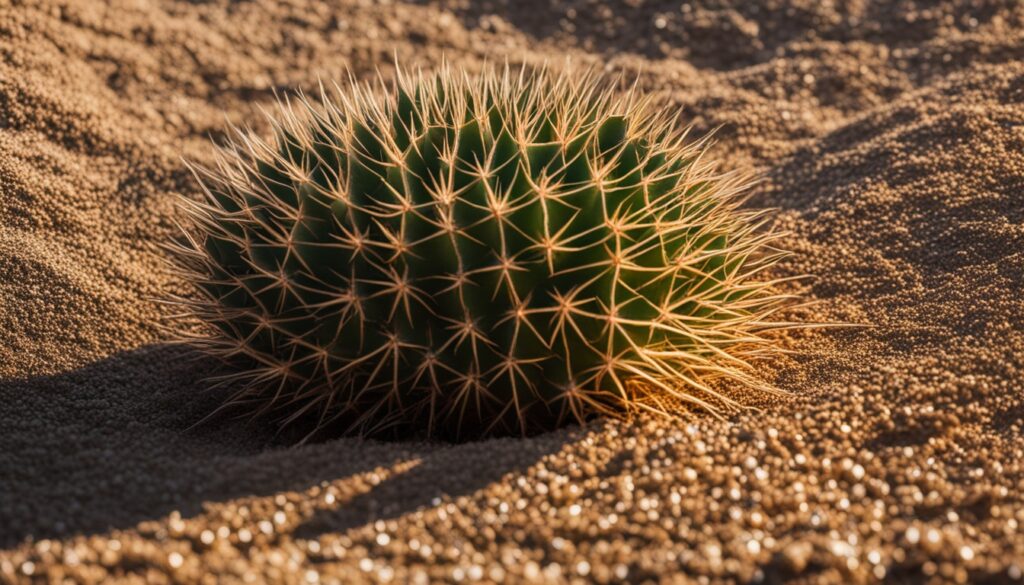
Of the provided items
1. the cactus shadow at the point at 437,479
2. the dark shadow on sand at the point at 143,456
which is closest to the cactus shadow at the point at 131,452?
the dark shadow on sand at the point at 143,456

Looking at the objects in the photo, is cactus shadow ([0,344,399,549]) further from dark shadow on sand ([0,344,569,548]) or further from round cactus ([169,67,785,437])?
round cactus ([169,67,785,437])

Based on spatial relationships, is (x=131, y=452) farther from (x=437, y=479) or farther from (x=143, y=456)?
(x=437, y=479)

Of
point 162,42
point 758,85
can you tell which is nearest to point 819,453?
point 758,85

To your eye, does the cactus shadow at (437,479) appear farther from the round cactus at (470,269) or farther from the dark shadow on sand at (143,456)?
the round cactus at (470,269)

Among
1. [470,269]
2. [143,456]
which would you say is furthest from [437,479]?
[143,456]

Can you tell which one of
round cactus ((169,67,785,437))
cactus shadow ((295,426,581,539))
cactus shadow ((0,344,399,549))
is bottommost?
cactus shadow ((0,344,399,549))

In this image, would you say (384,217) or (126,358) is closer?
(384,217)

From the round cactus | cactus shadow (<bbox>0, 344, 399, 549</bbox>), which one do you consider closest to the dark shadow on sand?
cactus shadow (<bbox>0, 344, 399, 549</bbox>)

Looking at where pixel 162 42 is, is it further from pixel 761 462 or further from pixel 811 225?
pixel 761 462
